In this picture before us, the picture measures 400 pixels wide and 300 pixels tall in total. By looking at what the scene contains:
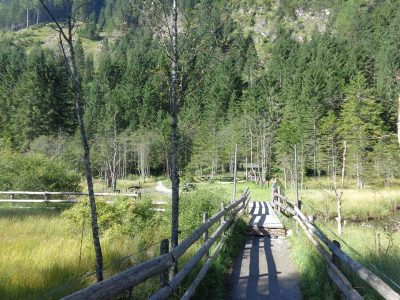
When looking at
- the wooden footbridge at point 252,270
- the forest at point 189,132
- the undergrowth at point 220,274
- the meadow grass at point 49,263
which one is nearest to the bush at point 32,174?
the forest at point 189,132

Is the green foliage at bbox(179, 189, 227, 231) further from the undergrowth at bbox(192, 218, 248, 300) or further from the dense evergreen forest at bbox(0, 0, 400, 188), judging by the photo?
the dense evergreen forest at bbox(0, 0, 400, 188)

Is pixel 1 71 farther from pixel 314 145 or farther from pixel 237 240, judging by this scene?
pixel 237 240

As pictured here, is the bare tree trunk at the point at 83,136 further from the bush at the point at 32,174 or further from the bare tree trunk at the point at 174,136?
the bush at the point at 32,174

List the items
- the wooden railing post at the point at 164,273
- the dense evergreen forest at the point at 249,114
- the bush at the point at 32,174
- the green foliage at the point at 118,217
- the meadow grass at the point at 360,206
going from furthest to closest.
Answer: the dense evergreen forest at the point at 249,114 < the meadow grass at the point at 360,206 < the bush at the point at 32,174 < the green foliage at the point at 118,217 < the wooden railing post at the point at 164,273

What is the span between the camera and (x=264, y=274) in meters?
7.48

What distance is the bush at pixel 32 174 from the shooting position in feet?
69.2

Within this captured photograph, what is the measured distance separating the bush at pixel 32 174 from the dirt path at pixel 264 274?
14.9 m

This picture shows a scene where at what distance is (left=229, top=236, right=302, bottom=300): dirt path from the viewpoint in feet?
20.6

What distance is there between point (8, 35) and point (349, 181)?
158329 mm

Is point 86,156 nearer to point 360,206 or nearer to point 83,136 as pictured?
point 83,136

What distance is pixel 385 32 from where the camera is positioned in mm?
86250

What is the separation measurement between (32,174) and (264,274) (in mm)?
17137

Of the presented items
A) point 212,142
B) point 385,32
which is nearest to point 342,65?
point 385,32

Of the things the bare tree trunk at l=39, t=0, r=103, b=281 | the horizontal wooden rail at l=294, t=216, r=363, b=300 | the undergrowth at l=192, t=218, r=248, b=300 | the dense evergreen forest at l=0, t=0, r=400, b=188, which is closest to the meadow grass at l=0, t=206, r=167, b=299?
the bare tree trunk at l=39, t=0, r=103, b=281
